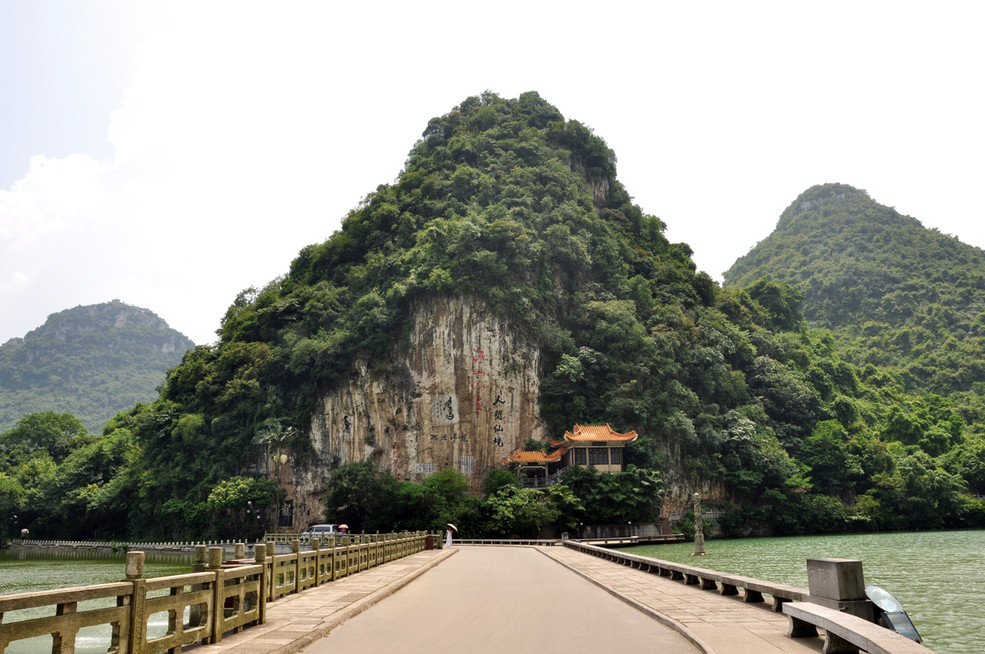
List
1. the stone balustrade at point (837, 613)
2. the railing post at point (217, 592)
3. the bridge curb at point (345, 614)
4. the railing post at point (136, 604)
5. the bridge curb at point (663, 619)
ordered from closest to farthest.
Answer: the stone balustrade at point (837, 613)
the railing post at point (136, 604)
the bridge curb at point (663, 619)
the bridge curb at point (345, 614)
the railing post at point (217, 592)

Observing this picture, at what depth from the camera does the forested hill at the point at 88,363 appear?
13038 centimetres

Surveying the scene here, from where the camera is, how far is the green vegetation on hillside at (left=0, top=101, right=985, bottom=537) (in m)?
51.1

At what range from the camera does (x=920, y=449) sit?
58.4m

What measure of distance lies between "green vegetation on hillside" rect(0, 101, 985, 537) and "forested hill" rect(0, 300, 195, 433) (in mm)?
71047

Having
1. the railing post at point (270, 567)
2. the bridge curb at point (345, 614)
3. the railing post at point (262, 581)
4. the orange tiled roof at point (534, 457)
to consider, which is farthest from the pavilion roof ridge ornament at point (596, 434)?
the railing post at point (262, 581)

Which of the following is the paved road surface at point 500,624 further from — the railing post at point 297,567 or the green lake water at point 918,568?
the green lake water at point 918,568

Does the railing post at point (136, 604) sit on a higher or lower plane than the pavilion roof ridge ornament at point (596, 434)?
lower

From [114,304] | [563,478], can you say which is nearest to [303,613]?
[563,478]

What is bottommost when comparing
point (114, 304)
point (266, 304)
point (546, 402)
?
point (546, 402)

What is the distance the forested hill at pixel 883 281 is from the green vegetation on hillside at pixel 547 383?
1967 centimetres

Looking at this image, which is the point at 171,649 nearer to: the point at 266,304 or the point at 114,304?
the point at 266,304

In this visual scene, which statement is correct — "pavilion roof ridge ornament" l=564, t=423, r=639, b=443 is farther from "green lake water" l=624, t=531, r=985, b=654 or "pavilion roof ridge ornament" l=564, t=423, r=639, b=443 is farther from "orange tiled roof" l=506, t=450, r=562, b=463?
"green lake water" l=624, t=531, r=985, b=654

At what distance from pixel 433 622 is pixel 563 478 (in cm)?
3858

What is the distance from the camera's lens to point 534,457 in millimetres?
48750
